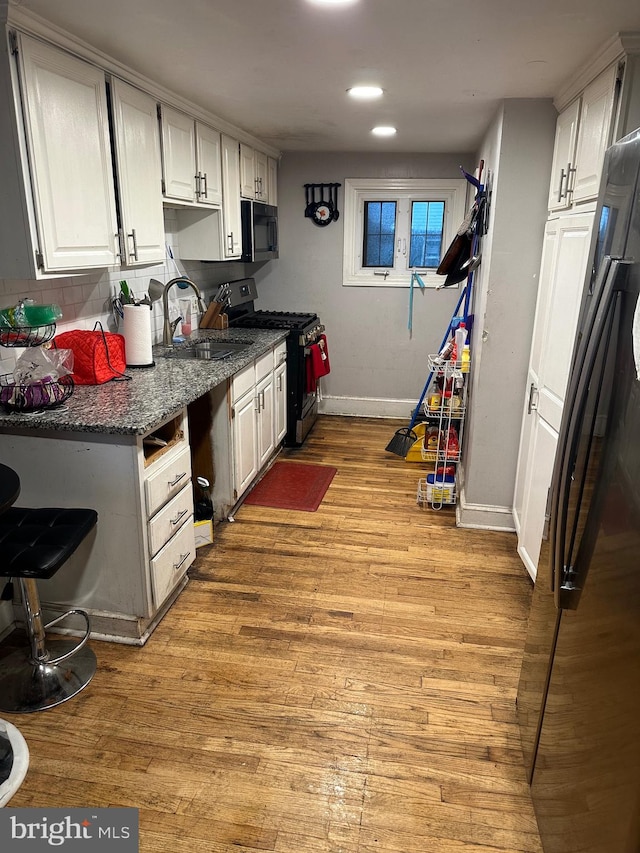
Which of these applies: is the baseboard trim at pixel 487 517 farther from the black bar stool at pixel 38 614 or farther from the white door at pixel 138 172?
the white door at pixel 138 172

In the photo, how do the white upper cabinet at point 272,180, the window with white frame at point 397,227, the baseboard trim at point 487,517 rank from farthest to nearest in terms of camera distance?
the window with white frame at point 397,227
the white upper cabinet at point 272,180
the baseboard trim at point 487,517

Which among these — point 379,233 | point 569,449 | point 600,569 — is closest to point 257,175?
point 379,233

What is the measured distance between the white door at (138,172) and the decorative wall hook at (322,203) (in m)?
2.37

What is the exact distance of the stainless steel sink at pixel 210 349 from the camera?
3533mm

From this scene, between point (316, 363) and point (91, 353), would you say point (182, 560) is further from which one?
point (316, 363)

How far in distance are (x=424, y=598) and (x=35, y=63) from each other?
8.49ft

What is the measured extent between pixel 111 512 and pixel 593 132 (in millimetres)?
2358

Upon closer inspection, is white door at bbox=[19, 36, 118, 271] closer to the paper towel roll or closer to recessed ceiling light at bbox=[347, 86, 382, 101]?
the paper towel roll

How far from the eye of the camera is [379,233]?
16.8 ft

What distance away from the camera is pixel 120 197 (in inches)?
101

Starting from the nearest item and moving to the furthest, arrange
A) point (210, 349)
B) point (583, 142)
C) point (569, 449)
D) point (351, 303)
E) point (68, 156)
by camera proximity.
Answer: point (569, 449) < point (68, 156) < point (583, 142) < point (210, 349) < point (351, 303)

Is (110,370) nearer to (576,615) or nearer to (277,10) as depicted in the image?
(277,10)

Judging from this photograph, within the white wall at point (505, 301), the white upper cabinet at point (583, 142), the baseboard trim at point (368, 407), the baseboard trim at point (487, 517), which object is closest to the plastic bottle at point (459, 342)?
the white wall at point (505, 301)

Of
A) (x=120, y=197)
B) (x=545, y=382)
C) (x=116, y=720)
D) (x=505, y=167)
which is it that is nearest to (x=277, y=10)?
(x=120, y=197)
